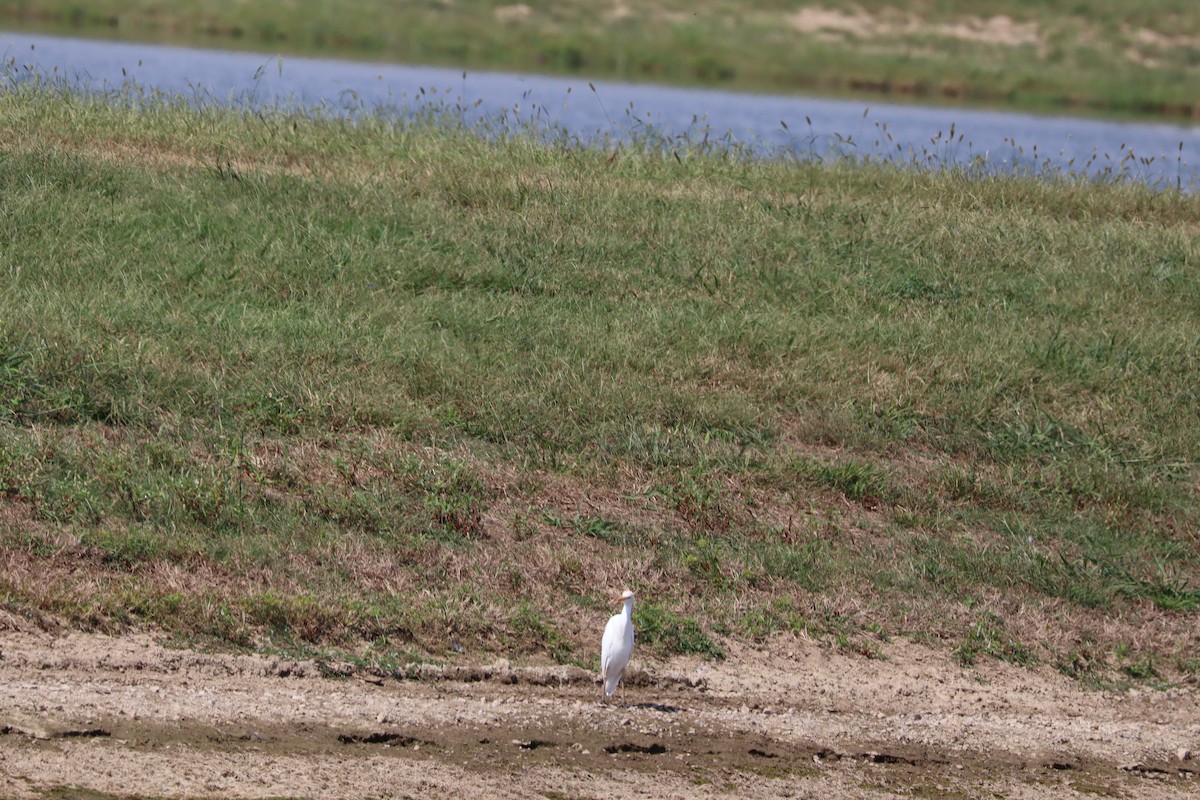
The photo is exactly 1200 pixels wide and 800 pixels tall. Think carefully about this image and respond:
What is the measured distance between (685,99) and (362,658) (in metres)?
21.8

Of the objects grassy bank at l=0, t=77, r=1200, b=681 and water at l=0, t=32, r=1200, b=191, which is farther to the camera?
water at l=0, t=32, r=1200, b=191

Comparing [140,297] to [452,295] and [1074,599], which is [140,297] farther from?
[1074,599]

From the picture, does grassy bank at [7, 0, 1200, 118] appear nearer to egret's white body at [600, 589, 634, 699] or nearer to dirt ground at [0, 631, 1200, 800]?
dirt ground at [0, 631, 1200, 800]

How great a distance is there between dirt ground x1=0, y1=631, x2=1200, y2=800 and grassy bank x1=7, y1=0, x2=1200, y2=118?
2535 cm

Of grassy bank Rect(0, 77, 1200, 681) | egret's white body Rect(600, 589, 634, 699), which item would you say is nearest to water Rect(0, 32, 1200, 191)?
grassy bank Rect(0, 77, 1200, 681)

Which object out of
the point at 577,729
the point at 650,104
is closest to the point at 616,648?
the point at 577,729

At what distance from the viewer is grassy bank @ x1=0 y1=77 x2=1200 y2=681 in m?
5.63

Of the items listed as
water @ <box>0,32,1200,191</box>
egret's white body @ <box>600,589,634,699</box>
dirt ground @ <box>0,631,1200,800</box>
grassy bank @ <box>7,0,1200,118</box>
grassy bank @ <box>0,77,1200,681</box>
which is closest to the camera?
dirt ground @ <box>0,631,1200,800</box>

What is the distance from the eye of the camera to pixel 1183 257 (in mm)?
10641

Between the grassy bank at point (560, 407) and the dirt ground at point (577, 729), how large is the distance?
0.68 feet

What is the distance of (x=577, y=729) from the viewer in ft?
15.9

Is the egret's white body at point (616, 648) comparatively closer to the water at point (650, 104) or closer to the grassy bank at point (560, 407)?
the grassy bank at point (560, 407)

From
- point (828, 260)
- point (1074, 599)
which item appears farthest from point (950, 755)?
point (828, 260)

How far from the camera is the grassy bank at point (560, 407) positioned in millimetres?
5633
